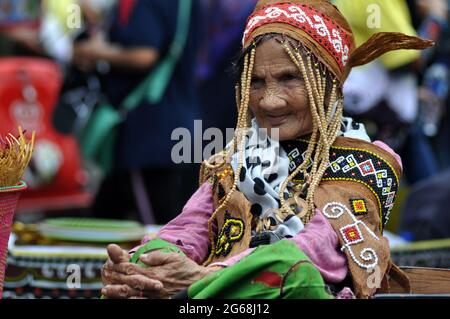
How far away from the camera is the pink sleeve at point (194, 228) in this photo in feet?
13.6

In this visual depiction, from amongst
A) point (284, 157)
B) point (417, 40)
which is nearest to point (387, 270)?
point (284, 157)

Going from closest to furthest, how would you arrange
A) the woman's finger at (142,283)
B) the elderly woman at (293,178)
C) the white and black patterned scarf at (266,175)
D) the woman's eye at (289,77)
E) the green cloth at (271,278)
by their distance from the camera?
the green cloth at (271,278), the woman's finger at (142,283), the elderly woman at (293,178), the white and black patterned scarf at (266,175), the woman's eye at (289,77)

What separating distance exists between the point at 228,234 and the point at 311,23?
0.77 m

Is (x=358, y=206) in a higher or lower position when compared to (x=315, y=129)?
lower

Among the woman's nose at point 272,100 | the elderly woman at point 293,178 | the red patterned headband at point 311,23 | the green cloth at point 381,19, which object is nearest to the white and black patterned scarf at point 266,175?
the elderly woman at point 293,178

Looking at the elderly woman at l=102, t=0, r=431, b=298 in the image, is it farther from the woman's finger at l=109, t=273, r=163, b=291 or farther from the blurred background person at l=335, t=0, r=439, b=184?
the blurred background person at l=335, t=0, r=439, b=184

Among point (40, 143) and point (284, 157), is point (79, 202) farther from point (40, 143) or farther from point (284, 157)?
point (284, 157)

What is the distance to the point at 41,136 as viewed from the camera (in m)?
8.65

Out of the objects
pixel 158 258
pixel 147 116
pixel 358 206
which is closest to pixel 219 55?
pixel 147 116

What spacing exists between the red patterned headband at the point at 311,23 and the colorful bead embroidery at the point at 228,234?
0.65 m

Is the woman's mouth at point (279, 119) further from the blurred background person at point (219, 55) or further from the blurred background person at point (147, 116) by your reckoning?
the blurred background person at point (219, 55)

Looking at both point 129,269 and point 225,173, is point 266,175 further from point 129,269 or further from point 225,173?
point 129,269

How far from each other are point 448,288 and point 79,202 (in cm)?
491

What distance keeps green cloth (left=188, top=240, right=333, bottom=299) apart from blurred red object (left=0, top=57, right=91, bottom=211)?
16.5 feet
